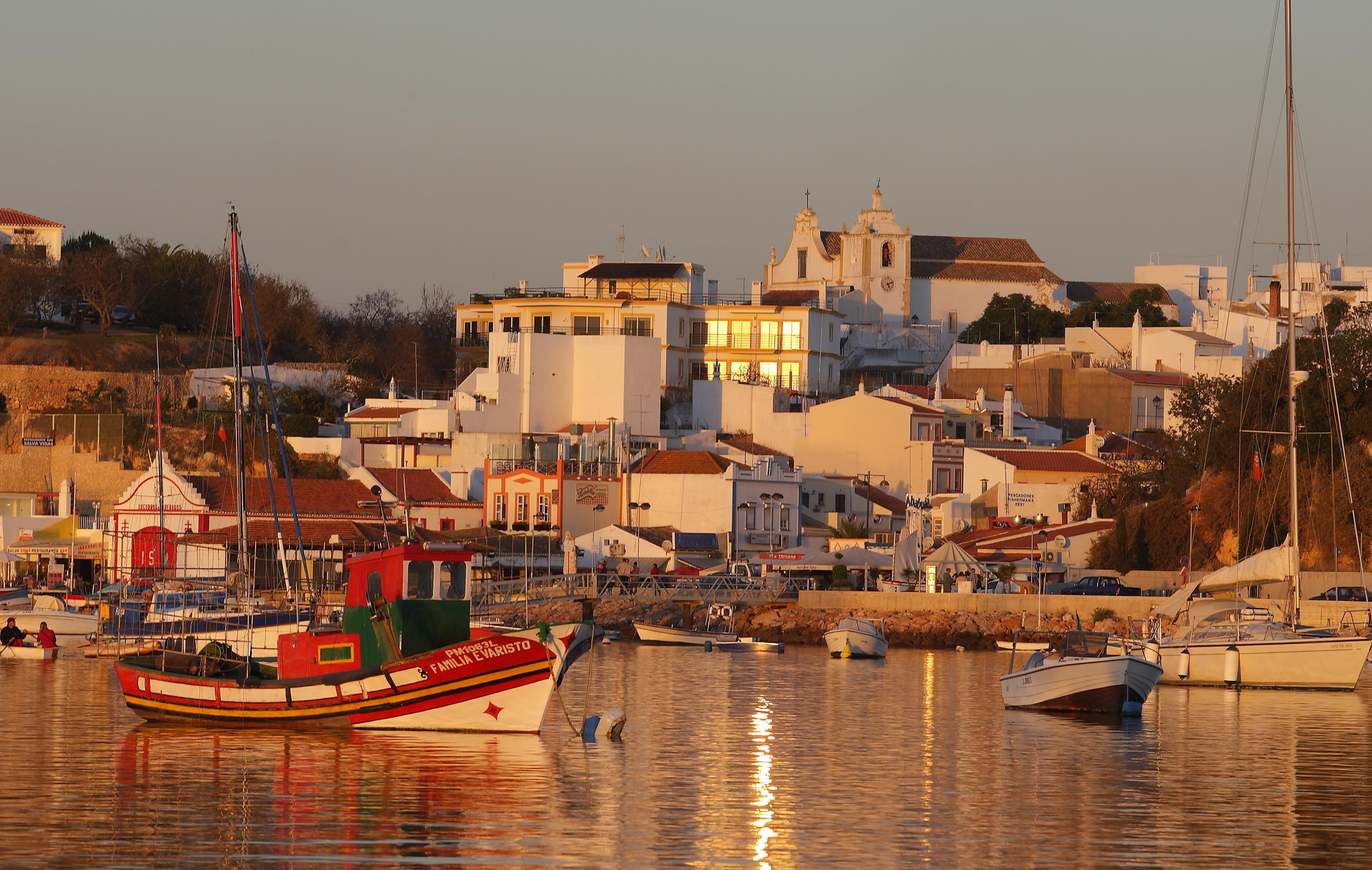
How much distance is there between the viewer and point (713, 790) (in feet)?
78.3

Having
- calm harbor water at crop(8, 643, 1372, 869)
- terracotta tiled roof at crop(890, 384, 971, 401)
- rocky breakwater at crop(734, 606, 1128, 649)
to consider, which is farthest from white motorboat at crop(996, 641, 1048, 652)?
terracotta tiled roof at crop(890, 384, 971, 401)

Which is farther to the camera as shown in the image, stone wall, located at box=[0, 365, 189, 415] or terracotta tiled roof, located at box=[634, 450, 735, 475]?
stone wall, located at box=[0, 365, 189, 415]

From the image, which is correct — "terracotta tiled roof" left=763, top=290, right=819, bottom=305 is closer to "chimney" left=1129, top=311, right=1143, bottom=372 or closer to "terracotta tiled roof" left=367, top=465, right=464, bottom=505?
"chimney" left=1129, top=311, right=1143, bottom=372

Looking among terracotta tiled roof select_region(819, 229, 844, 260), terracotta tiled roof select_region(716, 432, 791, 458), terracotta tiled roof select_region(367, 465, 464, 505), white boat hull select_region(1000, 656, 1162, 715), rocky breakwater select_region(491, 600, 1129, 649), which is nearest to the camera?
white boat hull select_region(1000, 656, 1162, 715)

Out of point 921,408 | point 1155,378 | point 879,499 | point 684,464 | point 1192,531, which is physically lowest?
point 1192,531

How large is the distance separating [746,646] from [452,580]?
3173cm

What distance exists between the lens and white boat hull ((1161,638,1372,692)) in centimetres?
4128

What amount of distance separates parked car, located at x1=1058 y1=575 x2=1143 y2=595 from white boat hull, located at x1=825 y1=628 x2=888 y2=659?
8.68m

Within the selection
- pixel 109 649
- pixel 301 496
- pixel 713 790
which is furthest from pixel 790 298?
pixel 713 790

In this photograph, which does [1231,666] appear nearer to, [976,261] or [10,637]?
[10,637]

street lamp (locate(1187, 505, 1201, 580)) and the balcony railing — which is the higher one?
the balcony railing

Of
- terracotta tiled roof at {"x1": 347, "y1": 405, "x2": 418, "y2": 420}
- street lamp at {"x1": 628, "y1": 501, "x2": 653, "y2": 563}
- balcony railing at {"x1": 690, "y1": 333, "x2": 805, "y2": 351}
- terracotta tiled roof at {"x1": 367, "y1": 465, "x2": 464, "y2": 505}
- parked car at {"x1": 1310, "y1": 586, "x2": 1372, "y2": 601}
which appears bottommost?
parked car at {"x1": 1310, "y1": 586, "x2": 1372, "y2": 601}

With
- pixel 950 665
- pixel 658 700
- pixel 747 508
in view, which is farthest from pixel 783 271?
pixel 658 700

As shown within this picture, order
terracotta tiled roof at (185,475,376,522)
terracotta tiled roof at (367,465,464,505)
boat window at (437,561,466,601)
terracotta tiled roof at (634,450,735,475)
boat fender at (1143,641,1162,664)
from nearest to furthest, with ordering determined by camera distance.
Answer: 1. boat window at (437,561,466,601)
2. boat fender at (1143,641,1162,664)
3. terracotta tiled roof at (185,475,376,522)
4. terracotta tiled roof at (367,465,464,505)
5. terracotta tiled roof at (634,450,735,475)
